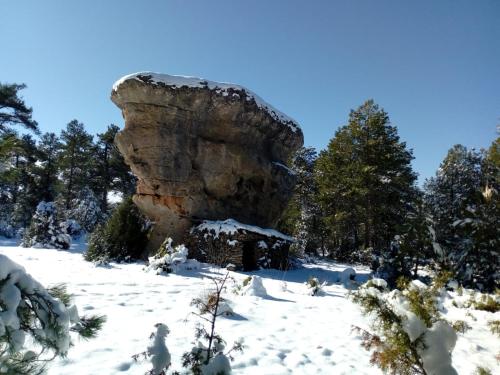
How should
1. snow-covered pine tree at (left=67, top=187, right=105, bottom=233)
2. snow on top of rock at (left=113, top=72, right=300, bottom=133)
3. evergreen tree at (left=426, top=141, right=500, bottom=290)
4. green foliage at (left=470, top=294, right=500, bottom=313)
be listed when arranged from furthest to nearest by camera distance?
snow-covered pine tree at (left=67, top=187, right=105, bottom=233) → snow on top of rock at (left=113, top=72, right=300, bottom=133) → evergreen tree at (left=426, top=141, right=500, bottom=290) → green foliage at (left=470, top=294, right=500, bottom=313)

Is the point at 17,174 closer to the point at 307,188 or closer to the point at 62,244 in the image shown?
the point at 62,244

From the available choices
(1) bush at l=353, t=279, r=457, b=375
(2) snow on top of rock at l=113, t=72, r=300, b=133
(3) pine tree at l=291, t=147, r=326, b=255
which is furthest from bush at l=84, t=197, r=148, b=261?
(3) pine tree at l=291, t=147, r=326, b=255

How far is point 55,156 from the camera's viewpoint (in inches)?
1342

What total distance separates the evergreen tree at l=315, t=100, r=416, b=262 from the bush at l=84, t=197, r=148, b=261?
14233 mm

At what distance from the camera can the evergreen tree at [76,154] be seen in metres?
31.5

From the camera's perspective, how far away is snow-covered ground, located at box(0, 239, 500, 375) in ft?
12.5

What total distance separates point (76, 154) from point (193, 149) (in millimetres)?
20870

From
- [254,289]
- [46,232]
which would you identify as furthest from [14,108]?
[254,289]

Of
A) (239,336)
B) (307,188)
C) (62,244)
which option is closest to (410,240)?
(239,336)

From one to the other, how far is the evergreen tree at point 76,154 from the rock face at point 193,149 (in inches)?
713

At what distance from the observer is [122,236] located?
1456cm

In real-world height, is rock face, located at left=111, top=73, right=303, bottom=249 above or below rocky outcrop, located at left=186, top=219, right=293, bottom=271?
above

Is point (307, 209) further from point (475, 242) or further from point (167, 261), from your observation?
point (167, 261)

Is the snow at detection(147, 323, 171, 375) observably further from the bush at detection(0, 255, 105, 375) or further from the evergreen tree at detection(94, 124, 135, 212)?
the evergreen tree at detection(94, 124, 135, 212)
